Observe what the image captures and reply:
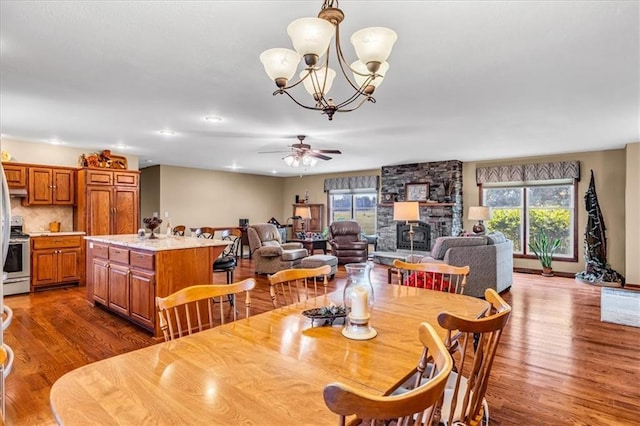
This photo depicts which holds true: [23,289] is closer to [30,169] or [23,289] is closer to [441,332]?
[30,169]

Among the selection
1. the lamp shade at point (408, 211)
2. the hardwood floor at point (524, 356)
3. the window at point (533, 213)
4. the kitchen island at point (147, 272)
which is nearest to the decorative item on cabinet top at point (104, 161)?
the hardwood floor at point (524, 356)

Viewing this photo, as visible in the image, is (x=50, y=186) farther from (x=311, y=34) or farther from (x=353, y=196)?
(x=353, y=196)

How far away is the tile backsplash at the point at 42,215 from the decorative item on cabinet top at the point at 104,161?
34.2 inches

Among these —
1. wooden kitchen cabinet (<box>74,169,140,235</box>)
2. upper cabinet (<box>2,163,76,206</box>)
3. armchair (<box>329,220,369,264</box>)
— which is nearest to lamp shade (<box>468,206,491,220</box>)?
armchair (<box>329,220,369,264</box>)

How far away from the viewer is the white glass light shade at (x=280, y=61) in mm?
1825

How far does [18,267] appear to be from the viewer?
16.5 feet

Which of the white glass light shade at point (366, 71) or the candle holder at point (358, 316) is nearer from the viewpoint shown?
the candle holder at point (358, 316)

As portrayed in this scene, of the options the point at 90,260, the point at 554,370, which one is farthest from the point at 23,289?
the point at 554,370

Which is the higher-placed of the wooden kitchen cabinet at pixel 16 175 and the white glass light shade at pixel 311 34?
the white glass light shade at pixel 311 34

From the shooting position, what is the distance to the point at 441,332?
4.91 ft

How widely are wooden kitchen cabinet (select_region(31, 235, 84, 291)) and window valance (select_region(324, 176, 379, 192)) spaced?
20.3ft

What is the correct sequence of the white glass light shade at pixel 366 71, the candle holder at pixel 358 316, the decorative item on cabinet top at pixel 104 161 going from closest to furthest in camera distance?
the candle holder at pixel 358 316, the white glass light shade at pixel 366 71, the decorative item on cabinet top at pixel 104 161

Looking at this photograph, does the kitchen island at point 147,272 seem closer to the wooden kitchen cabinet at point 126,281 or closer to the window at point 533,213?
the wooden kitchen cabinet at point 126,281

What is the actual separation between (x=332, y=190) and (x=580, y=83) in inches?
287
